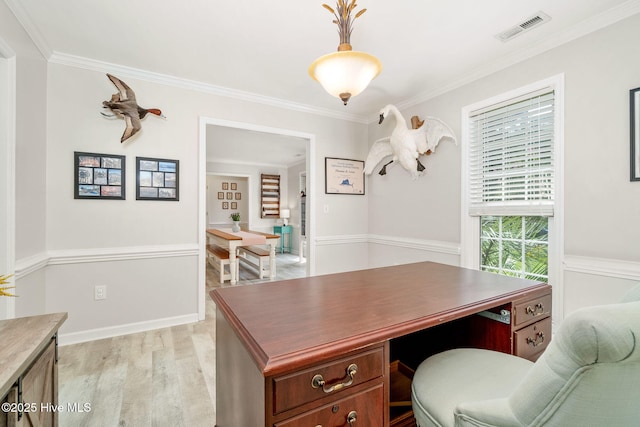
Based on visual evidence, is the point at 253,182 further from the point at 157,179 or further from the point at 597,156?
the point at 597,156

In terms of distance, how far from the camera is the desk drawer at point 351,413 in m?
0.79

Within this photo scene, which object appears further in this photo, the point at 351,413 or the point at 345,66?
the point at 345,66

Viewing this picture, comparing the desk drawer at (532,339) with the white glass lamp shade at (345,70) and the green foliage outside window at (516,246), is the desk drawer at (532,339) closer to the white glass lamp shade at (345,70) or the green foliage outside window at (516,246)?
the green foliage outside window at (516,246)

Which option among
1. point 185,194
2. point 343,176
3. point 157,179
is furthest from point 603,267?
point 157,179

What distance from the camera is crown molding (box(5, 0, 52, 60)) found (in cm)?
178

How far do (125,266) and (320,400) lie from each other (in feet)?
8.48

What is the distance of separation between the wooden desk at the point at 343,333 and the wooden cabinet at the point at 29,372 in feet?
1.77

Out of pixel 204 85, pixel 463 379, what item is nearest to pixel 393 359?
pixel 463 379

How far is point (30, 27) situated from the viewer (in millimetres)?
1981

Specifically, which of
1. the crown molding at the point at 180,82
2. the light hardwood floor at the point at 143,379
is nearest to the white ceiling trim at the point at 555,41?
the crown molding at the point at 180,82

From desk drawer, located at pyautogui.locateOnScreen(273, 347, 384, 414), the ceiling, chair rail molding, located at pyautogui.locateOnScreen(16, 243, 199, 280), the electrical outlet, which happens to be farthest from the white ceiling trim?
the electrical outlet

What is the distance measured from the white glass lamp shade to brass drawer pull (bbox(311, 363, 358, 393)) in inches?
54.6

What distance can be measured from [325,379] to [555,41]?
9.26 ft

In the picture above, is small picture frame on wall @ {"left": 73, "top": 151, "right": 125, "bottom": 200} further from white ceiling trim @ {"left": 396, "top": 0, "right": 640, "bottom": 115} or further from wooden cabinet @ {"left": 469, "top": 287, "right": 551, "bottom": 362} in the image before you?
white ceiling trim @ {"left": 396, "top": 0, "right": 640, "bottom": 115}
